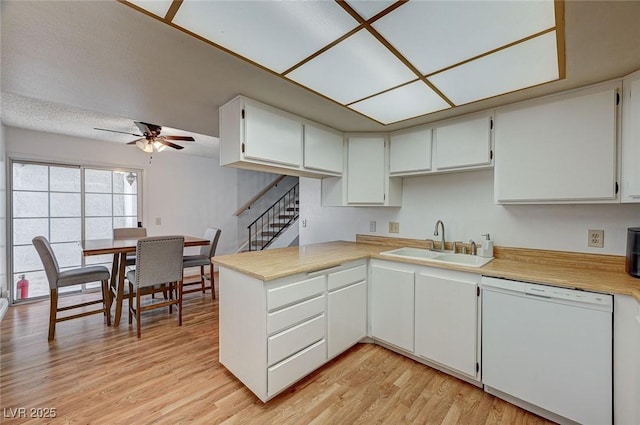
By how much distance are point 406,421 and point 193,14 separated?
2435 mm

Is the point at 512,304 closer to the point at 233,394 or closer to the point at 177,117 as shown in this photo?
the point at 233,394

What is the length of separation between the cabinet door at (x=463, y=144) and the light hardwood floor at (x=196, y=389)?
68.4 inches

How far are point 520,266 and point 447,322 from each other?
674mm

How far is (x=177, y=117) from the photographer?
92.8 inches

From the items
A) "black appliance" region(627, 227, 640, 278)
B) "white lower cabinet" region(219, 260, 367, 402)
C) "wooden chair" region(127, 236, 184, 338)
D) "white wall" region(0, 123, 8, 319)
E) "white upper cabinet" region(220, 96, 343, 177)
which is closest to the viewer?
"black appliance" region(627, 227, 640, 278)

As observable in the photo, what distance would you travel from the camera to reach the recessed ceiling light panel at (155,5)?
3.42ft

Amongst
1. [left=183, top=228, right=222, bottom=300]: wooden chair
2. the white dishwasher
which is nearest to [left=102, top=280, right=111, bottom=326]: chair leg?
[left=183, top=228, right=222, bottom=300]: wooden chair

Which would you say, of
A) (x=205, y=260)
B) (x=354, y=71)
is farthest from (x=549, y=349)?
(x=205, y=260)

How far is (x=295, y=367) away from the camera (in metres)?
1.83

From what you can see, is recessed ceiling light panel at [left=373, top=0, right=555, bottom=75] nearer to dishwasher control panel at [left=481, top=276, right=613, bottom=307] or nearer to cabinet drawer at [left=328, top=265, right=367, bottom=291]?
dishwasher control panel at [left=481, top=276, right=613, bottom=307]

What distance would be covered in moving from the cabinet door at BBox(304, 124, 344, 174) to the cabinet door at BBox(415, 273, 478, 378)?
134 cm

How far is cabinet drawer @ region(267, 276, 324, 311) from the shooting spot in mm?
1667

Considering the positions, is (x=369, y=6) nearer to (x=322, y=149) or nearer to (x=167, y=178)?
(x=322, y=149)

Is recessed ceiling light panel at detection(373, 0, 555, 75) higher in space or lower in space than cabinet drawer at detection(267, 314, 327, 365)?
higher
